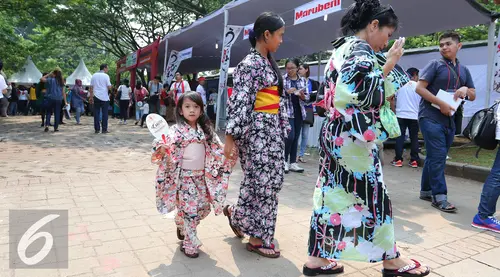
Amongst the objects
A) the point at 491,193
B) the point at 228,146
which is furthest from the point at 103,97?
the point at 491,193

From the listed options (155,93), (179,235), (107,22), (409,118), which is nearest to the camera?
(179,235)

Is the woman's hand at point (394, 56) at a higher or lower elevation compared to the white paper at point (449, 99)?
higher

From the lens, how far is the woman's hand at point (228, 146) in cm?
258

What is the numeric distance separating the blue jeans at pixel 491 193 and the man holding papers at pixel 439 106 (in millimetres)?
498

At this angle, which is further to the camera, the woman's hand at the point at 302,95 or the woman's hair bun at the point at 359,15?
the woman's hand at the point at 302,95

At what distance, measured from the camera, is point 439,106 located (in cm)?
381

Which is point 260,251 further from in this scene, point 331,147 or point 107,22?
point 107,22

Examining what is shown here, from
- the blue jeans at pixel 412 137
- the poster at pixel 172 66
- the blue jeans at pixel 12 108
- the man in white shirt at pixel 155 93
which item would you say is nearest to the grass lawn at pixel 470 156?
the blue jeans at pixel 412 137

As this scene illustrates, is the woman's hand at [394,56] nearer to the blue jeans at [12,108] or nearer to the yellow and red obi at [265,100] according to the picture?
the yellow and red obi at [265,100]

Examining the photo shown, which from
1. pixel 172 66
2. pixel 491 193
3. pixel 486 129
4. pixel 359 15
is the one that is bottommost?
pixel 491 193

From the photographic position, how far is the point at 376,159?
7.37 feet

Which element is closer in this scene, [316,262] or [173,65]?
[316,262]

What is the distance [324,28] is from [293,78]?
17.0ft

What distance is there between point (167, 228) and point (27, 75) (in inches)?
976
